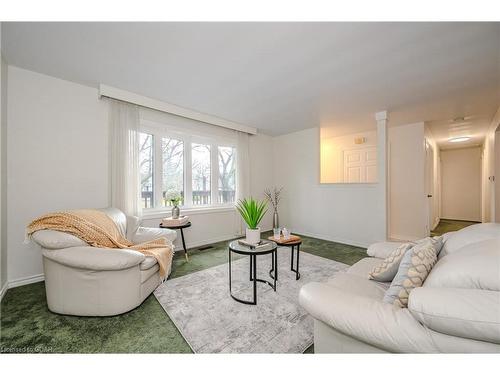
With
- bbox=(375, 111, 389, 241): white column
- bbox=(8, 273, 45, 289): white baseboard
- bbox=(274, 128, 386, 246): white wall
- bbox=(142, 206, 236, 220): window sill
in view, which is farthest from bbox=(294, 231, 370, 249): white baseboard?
bbox=(8, 273, 45, 289): white baseboard

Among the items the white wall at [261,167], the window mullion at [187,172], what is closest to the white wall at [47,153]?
the window mullion at [187,172]

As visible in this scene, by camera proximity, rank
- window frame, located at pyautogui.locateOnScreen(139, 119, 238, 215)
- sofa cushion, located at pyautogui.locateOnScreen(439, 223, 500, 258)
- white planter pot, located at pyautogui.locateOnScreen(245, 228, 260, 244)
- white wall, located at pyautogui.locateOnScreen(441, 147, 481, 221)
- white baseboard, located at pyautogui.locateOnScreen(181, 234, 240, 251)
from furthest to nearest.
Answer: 1. white wall, located at pyautogui.locateOnScreen(441, 147, 481, 221)
2. white baseboard, located at pyautogui.locateOnScreen(181, 234, 240, 251)
3. window frame, located at pyautogui.locateOnScreen(139, 119, 238, 215)
4. white planter pot, located at pyautogui.locateOnScreen(245, 228, 260, 244)
5. sofa cushion, located at pyautogui.locateOnScreen(439, 223, 500, 258)

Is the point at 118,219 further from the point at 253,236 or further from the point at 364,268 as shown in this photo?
the point at 364,268

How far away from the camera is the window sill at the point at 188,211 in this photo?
325cm

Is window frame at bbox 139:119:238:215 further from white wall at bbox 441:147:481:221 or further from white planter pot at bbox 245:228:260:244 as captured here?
white wall at bbox 441:147:481:221

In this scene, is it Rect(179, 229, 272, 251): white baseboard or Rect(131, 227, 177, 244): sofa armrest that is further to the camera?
Rect(179, 229, 272, 251): white baseboard

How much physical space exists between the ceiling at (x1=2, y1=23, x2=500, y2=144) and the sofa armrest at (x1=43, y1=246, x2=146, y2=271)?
181 centimetres

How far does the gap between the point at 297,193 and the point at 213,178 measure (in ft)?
6.64

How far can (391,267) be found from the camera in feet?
4.35

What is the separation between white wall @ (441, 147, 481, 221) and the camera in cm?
627

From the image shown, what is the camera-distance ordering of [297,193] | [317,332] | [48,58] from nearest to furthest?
[317,332] → [48,58] → [297,193]
